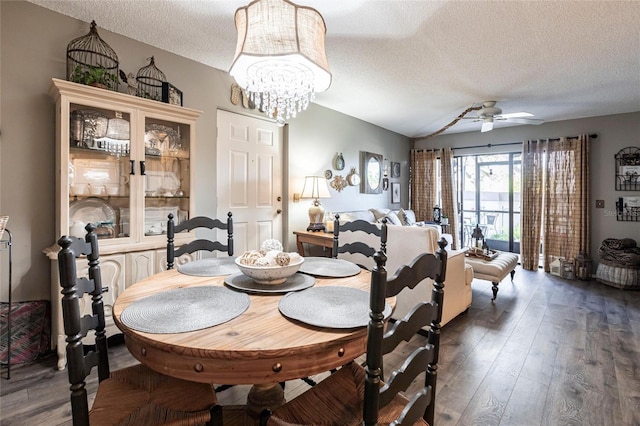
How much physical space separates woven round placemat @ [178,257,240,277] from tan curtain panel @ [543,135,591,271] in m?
5.35

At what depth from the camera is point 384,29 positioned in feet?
7.77

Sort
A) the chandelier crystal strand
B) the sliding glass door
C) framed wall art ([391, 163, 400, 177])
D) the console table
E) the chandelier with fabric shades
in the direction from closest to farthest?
the chandelier with fabric shades < the chandelier crystal strand < the console table < the sliding glass door < framed wall art ([391, 163, 400, 177])

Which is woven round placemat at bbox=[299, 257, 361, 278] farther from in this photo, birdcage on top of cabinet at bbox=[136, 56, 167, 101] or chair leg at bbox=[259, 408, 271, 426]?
birdcage on top of cabinet at bbox=[136, 56, 167, 101]

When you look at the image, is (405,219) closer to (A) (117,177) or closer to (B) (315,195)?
(B) (315,195)

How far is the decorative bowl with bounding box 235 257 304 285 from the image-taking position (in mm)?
1351

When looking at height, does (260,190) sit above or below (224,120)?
below

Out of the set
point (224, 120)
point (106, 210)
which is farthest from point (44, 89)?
point (224, 120)

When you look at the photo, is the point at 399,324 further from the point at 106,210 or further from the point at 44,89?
the point at 44,89

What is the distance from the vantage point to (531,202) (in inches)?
203

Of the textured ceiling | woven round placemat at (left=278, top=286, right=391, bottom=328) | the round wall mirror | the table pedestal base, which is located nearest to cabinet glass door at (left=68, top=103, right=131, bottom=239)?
the textured ceiling

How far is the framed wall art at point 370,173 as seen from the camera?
17.3ft

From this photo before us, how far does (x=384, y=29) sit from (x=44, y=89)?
2.57 metres

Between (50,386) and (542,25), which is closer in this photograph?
(50,386)

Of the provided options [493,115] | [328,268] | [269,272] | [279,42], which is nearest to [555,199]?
[493,115]
